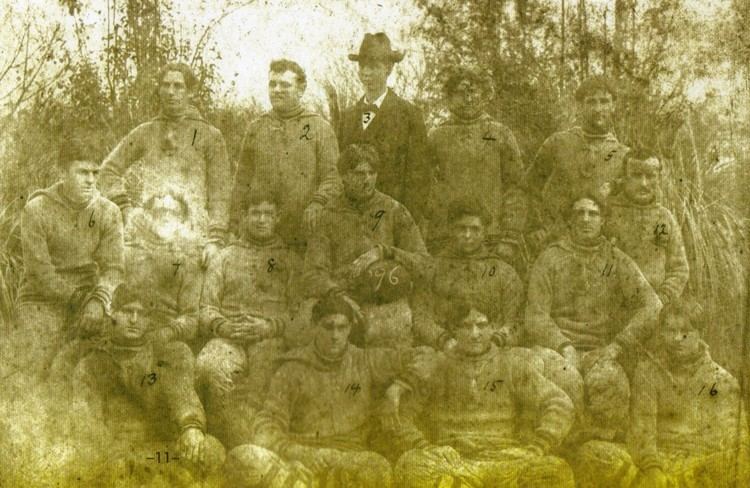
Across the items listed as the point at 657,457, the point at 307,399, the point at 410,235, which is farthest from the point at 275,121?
the point at 657,457

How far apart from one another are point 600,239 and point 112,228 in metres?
2.60

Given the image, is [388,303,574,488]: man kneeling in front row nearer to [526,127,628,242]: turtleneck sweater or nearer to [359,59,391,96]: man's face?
[526,127,628,242]: turtleneck sweater

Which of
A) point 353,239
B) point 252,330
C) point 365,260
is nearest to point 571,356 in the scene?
point 365,260

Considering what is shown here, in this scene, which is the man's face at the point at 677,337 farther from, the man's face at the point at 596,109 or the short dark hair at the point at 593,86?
the short dark hair at the point at 593,86

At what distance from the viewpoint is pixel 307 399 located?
6637mm

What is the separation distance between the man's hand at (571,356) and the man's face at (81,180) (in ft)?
8.67

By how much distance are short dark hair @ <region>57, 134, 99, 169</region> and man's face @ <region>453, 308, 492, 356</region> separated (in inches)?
84.6

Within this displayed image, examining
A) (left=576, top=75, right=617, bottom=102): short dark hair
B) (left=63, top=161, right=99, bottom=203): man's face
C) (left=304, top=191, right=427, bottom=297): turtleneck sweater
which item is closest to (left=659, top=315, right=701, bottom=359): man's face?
(left=576, top=75, right=617, bottom=102): short dark hair

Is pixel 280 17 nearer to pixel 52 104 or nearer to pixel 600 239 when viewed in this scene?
pixel 52 104

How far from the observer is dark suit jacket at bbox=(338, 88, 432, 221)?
682 cm

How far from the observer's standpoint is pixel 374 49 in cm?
686

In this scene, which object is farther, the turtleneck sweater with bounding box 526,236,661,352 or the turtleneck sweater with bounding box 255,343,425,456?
the turtleneck sweater with bounding box 526,236,661,352


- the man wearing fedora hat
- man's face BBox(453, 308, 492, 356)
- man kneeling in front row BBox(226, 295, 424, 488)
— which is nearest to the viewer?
man kneeling in front row BBox(226, 295, 424, 488)

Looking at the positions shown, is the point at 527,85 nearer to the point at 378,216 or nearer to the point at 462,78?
the point at 462,78
